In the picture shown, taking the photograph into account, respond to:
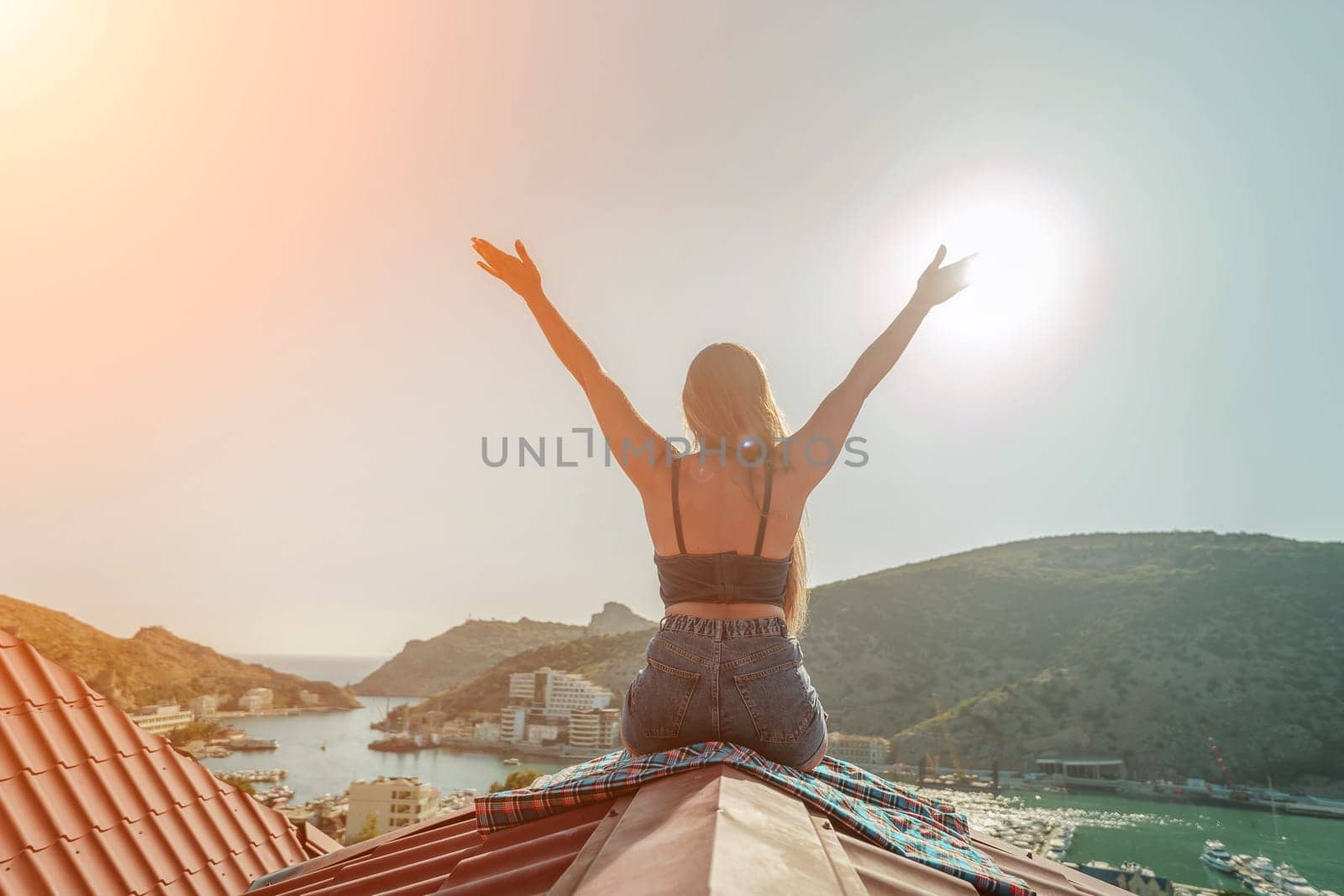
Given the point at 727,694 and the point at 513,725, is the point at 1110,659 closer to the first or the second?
the point at 513,725

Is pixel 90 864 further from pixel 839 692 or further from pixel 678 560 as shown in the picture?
pixel 839 692

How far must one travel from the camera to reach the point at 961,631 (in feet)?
131

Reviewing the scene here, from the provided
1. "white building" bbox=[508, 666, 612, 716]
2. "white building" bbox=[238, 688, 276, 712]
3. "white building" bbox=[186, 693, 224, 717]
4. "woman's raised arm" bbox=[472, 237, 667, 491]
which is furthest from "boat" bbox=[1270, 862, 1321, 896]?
"white building" bbox=[238, 688, 276, 712]

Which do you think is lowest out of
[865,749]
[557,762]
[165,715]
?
[557,762]

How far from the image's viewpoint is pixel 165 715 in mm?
35062

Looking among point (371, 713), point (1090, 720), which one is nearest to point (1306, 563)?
point (1090, 720)

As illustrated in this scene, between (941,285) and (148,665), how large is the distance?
4968 cm

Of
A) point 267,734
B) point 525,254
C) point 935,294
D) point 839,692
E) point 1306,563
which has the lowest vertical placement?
point 267,734

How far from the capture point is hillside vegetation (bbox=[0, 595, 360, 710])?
34156 mm

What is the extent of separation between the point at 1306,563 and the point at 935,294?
5184 cm

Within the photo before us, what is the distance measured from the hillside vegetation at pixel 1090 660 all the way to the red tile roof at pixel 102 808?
2900cm

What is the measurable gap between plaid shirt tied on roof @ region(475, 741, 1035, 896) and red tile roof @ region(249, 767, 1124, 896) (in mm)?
38

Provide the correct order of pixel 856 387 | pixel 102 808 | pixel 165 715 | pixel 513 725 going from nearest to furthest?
pixel 856 387 → pixel 102 808 → pixel 513 725 → pixel 165 715

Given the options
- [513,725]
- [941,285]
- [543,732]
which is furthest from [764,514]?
[513,725]
